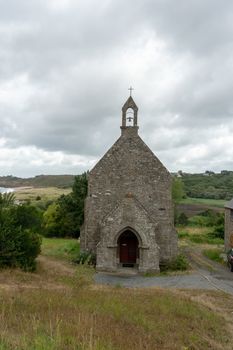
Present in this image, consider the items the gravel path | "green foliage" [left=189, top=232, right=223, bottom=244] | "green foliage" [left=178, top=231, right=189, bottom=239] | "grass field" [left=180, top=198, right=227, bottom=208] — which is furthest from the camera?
"grass field" [left=180, top=198, right=227, bottom=208]

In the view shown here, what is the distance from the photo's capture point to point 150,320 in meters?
13.1

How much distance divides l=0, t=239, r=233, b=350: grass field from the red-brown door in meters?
11.6

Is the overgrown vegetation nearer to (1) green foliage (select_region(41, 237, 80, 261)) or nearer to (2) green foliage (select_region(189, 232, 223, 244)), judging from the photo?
(2) green foliage (select_region(189, 232, 223, 244))

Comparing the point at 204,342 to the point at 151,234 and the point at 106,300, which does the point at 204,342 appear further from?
the point at 151,234

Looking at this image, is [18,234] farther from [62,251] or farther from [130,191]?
[62,251]

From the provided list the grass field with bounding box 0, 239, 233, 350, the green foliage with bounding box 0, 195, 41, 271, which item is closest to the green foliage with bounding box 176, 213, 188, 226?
the green foliage with bounding box 0, 195, 41, 271

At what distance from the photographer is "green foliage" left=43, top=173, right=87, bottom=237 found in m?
47.0

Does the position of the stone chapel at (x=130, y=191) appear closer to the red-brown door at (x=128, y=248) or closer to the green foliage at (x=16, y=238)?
the red-brown door at (x=128, y=248)

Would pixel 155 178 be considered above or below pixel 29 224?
above

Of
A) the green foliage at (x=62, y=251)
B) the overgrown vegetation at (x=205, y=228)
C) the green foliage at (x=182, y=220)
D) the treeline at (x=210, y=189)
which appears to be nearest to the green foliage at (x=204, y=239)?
the overgrown vegetation at (x=205, y=228)

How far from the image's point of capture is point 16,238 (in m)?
25.4

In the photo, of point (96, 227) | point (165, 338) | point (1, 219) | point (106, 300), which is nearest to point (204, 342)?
point (165, 338)

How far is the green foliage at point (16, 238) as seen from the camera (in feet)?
81.1

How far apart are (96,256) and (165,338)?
60.7 ft
